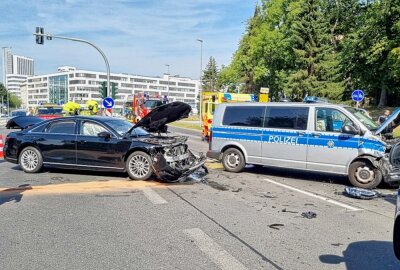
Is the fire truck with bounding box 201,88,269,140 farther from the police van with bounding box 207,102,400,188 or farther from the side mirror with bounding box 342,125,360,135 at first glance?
the side mirror with bounding box 342,125,360,135

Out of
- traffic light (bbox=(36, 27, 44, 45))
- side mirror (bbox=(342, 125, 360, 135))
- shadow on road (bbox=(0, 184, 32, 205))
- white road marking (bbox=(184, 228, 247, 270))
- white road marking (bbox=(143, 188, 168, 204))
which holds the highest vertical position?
traffic light (bbox=(36, 27, 44, 45))

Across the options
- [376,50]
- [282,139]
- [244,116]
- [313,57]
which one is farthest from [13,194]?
[313,57]

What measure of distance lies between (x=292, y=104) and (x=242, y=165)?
7.24 ft

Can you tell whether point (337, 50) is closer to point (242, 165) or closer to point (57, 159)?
point (242, 165)

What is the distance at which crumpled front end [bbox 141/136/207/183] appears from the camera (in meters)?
8.64

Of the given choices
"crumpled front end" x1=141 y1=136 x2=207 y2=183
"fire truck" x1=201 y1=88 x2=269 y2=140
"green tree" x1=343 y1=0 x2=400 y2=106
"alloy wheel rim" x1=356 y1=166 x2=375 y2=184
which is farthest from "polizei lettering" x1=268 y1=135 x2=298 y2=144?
"green tree" x1=343 y1=0 x2=400 y2=106

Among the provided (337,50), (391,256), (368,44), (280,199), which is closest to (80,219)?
(280,199)

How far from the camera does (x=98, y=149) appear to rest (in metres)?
9.22

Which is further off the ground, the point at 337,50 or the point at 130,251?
the point at 337,50

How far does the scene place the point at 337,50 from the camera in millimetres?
43156

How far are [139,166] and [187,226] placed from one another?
3687 millimetres

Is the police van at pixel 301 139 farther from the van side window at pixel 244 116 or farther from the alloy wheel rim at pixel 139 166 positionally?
the alloy wheel rim at pixel 139 166

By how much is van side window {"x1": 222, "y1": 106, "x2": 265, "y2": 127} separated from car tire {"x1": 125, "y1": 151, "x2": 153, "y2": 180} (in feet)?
9.91

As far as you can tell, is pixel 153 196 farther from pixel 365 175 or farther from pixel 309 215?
pixel 365 175
